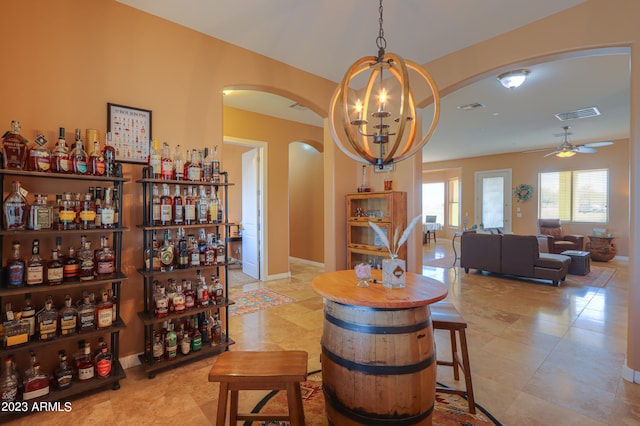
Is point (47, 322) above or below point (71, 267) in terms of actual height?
below

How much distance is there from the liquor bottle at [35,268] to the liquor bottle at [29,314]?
14cm

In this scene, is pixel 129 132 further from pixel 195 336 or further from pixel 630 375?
pixel 630 375

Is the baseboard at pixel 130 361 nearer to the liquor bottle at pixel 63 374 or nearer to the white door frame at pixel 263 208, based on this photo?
the liquor bottle at pixel 63 374

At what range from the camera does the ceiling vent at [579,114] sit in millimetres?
4988

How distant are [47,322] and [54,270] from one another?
0.33 metres

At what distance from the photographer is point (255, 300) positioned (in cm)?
417

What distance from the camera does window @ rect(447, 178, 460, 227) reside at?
10883 mm

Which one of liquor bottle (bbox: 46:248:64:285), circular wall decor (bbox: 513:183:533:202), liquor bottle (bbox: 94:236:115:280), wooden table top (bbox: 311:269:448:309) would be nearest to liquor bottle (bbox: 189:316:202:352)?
liquor bottle (bbox: 94:236:115:280)

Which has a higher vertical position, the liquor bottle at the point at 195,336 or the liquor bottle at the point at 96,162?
the liquor bottle at the point at 96,162

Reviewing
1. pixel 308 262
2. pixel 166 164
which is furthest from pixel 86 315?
pixel 308 262

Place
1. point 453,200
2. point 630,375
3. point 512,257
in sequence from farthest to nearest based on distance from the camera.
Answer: point 453,200
point 512,257
point 630,375

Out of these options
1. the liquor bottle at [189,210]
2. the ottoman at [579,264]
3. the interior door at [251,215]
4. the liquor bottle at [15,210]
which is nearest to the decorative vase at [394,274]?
the liquor bottle at [189,210]

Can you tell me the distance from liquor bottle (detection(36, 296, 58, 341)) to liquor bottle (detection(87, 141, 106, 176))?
886 millimetres

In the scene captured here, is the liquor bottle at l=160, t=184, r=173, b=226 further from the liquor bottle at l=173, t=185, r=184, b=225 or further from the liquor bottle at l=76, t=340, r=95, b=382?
the liquor bottle at l=76, t=340, r=95, b=382
